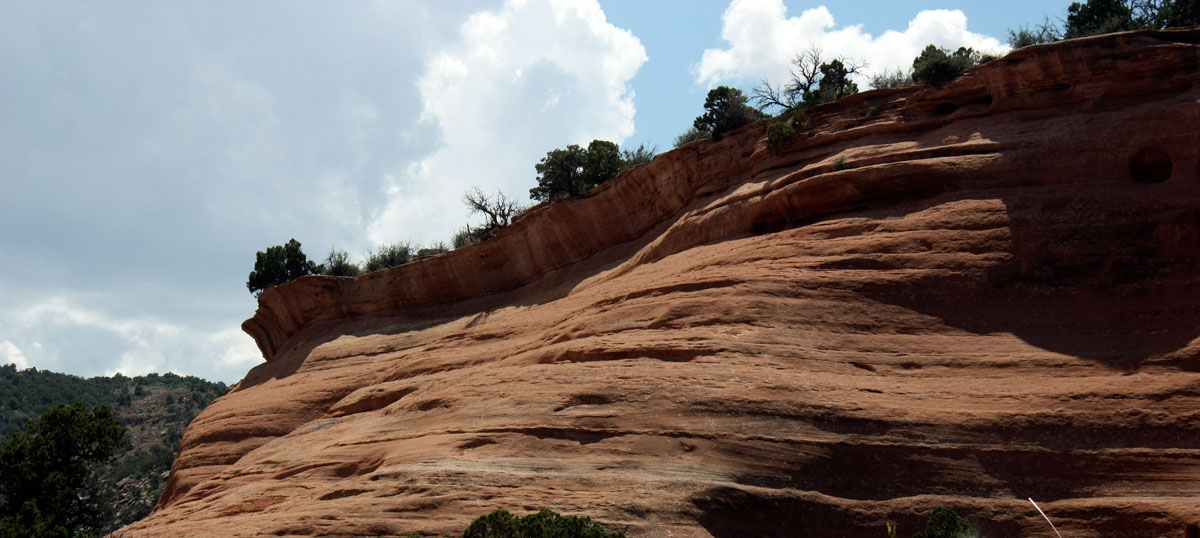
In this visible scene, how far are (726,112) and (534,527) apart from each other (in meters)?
16.5

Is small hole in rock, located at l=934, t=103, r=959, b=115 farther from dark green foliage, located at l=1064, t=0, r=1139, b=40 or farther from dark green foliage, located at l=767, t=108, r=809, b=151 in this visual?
dark green foliage, located at l=1064, t=0, r=1139, b=40

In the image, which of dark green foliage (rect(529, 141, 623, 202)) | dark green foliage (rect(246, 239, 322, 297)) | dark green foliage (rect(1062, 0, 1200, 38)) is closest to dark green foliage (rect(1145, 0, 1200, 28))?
dark green foliage (rect(1062, 0, 1200, 38))

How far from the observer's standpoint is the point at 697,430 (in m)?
14.5

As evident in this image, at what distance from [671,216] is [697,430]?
9562 mm

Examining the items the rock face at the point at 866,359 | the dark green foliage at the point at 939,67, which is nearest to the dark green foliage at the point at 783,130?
the rock face at the point at 866,359

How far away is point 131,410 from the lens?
74.0m

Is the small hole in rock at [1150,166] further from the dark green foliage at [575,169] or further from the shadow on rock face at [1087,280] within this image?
the dark green foliage at [575,169]

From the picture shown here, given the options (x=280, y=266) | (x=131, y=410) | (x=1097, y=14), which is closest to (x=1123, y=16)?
(x=1097, y=14)

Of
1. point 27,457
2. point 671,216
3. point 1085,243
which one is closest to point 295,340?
point 27,457

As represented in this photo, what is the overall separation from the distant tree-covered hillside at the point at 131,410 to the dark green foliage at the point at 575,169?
21366mm

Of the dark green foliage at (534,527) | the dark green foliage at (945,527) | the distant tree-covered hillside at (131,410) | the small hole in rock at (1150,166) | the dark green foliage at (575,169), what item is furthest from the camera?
the distant tree-covered hillside at (131,410)

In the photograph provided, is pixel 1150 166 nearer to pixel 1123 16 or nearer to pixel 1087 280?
pixel 1087 280

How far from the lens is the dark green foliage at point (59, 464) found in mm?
28875

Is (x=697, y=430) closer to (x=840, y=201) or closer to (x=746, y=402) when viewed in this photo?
(x=746, y=402)
